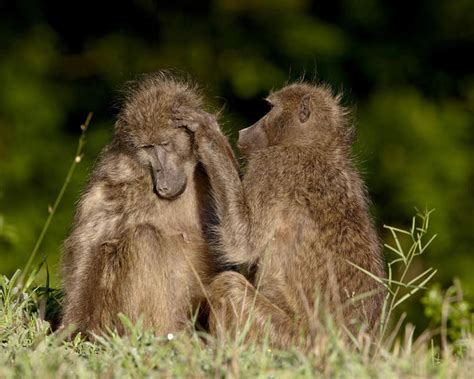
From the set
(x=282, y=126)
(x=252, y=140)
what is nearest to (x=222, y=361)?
(x=252, y=140)

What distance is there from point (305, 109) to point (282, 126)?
14 cm

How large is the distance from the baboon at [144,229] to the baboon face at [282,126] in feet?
0.93

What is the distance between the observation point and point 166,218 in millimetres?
5340

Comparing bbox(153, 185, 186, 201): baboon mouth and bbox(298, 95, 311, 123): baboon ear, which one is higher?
bbox(298, 95, 311, 123): baboon ear

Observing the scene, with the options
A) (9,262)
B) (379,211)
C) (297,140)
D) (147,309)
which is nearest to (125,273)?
(147,309)

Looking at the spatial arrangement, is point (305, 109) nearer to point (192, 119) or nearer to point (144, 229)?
point (192, 119)

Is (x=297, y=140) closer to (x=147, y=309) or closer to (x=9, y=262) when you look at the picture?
(x=147, y=309)

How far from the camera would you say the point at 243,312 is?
15.9 feet

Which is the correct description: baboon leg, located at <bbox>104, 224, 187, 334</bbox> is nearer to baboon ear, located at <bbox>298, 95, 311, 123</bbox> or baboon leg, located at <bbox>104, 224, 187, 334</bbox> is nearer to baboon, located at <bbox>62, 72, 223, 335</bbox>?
baboon, located at <bbox>62, 72, 223, 335</bbox>

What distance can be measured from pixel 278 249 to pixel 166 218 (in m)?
0.56

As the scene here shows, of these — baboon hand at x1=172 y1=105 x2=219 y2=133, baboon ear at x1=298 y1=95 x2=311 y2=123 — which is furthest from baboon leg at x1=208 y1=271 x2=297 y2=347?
baboon ear at x1=298 y1=95 x2=311 y2=123

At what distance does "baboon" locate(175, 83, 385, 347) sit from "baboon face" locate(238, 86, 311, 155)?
0.30 ft

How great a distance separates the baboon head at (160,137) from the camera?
17.2 ft

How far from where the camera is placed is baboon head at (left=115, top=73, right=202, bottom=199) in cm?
525
